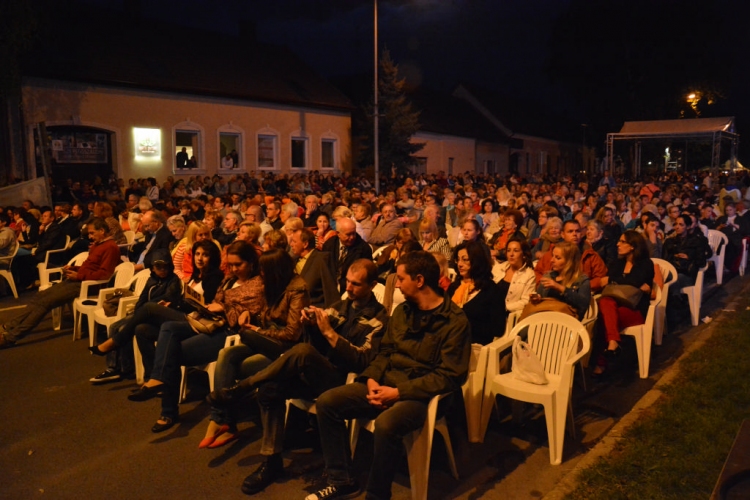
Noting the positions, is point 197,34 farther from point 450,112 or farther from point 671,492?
point 671,492

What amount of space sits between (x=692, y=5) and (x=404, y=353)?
4295 cm

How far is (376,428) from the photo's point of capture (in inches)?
145

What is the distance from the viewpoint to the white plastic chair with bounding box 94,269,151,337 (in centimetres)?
656

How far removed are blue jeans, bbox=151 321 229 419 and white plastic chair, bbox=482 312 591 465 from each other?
2.14 metres

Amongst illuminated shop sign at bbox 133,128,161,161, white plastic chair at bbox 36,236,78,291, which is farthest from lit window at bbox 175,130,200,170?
white plastic chair at bbox 36,236,78,291

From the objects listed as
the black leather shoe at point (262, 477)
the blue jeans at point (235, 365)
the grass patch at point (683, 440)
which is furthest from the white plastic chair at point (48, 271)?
the grass patch at point (683, 440)

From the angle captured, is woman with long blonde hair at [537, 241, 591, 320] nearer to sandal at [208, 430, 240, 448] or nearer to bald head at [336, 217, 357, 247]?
bald head at [336, 217, 357, 247]

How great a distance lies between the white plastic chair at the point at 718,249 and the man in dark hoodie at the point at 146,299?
841 cm

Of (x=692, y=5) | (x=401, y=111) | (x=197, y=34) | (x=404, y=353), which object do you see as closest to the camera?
(x=404, y=353)

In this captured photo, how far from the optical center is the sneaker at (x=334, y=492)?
386cm

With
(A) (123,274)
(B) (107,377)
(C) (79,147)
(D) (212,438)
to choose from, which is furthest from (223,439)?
(C) (79,147)

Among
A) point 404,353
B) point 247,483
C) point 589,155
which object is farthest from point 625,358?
point 589,155

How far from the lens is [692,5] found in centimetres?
3966

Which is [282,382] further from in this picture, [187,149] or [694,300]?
[187,149]
